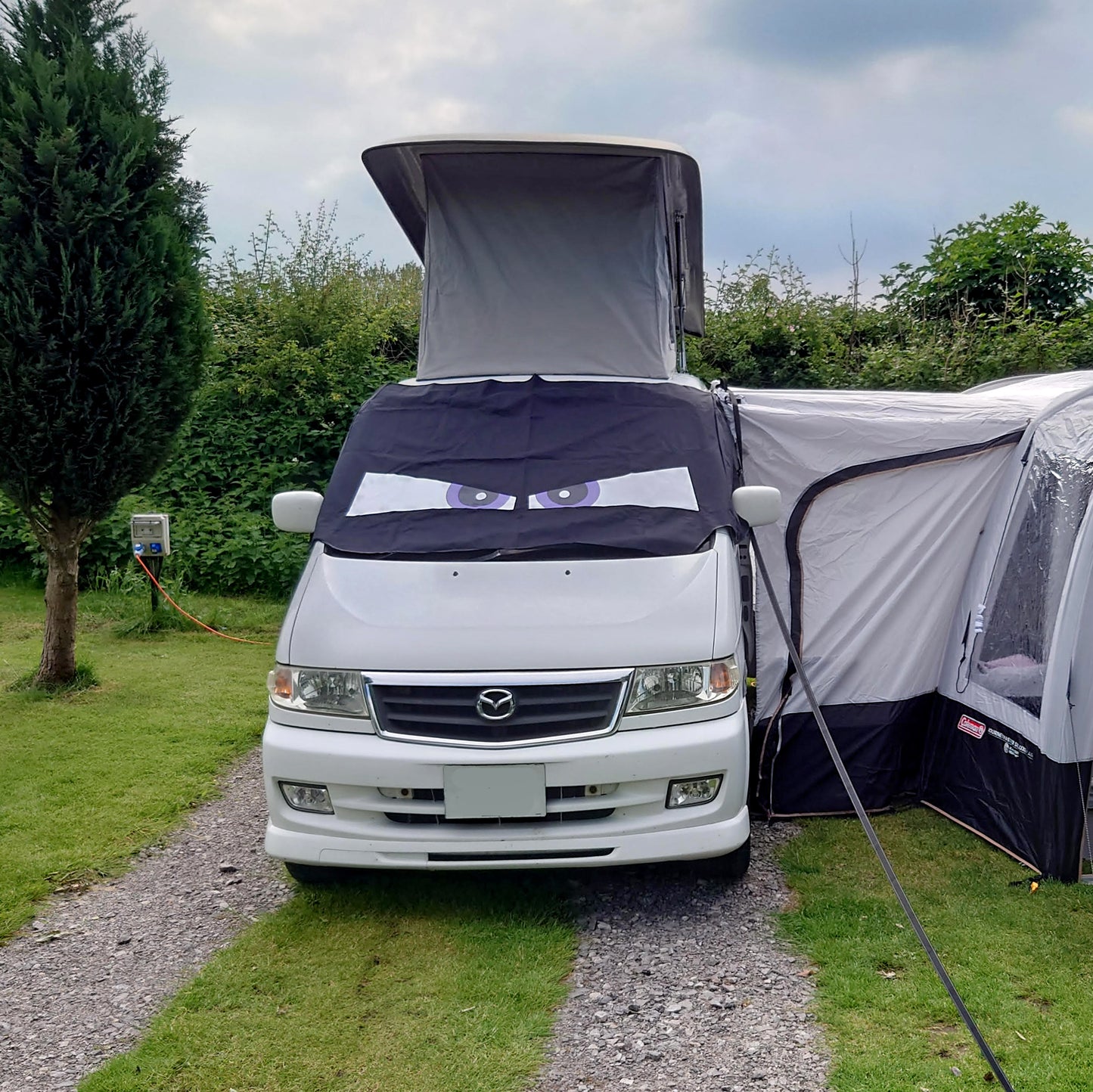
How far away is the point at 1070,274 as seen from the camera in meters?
13.5

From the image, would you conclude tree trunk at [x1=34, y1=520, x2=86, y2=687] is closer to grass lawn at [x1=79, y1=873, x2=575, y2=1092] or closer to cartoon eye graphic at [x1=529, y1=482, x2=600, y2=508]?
grass lawn at [x1=79, y1=873, x2=575, y2=1092]

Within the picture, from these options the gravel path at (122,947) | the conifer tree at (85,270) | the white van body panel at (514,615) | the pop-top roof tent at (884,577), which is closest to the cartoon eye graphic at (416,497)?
the white van body panel at (514,615)

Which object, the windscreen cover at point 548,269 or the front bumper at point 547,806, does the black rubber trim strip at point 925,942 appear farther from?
the windscreen cover at point 548,269

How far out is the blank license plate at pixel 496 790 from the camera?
3.95 m

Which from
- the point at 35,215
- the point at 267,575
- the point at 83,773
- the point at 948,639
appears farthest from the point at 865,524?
the point at 267,575

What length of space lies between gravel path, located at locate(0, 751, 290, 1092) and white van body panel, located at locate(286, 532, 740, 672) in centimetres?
123

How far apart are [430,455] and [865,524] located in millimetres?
2212

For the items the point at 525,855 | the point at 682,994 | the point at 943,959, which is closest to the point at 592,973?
the point at 682,994

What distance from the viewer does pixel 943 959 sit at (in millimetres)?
3990

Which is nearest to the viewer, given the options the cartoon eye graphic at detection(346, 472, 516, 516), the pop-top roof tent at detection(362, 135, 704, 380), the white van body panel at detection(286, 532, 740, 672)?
the white van body panel at detection(286, 532, 740, 672)

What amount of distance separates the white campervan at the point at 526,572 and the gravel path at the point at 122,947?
62 cm

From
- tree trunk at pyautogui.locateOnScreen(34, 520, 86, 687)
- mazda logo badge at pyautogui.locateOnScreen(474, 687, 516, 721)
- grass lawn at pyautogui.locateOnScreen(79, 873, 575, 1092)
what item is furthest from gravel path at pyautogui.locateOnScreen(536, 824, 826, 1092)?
tree trunk at pyautogui.locateOnScreen(34, 520, 86, 687)

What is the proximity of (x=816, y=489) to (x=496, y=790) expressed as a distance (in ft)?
8.05

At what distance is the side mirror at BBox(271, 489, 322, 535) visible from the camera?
5.04 m
